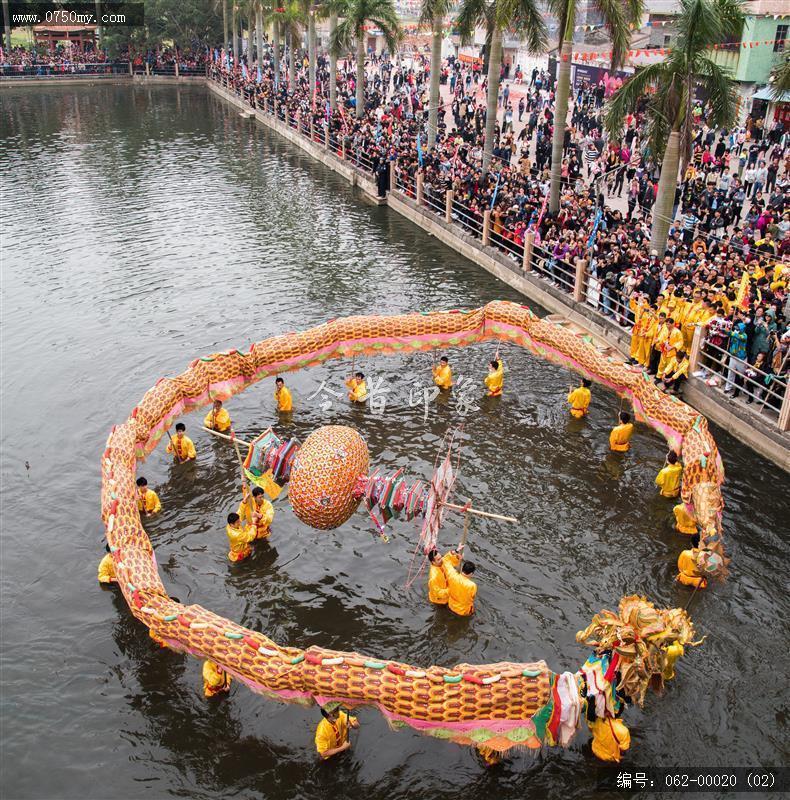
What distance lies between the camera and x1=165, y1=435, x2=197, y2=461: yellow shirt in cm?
1716

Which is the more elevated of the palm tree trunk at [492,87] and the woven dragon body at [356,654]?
the palm tree trunk at [492,87]

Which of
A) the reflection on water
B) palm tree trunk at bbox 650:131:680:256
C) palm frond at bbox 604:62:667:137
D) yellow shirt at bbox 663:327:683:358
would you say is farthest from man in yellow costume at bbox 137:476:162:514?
palm frond at bbox 604:62:667:137

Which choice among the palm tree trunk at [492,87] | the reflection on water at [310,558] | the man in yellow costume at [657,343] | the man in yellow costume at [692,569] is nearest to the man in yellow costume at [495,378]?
the reflection on water at [310,558]

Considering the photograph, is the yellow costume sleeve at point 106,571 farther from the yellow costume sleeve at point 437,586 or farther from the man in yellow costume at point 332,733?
the yellow costume sleeve at point 437,586

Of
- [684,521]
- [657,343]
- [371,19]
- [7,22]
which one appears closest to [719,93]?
[657,343]

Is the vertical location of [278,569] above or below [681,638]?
below

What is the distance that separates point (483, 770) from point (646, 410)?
8.91 metres

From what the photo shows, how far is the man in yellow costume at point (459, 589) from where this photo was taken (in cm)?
1277

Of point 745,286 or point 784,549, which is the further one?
point 745,286

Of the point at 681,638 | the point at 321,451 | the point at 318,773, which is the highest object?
the point at 321,451

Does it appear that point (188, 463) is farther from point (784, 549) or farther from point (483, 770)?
point (784, 549)

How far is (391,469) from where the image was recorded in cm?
1719

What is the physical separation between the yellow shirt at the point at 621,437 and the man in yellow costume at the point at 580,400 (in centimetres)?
130

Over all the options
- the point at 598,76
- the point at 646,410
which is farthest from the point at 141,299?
the point at 598,76
